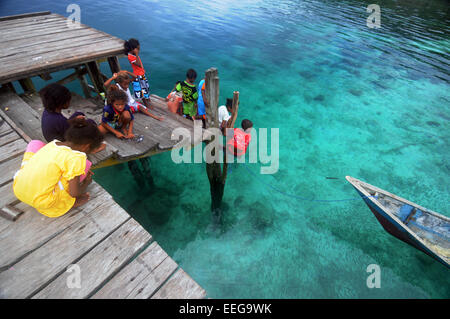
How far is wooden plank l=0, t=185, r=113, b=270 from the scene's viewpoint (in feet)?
8.29

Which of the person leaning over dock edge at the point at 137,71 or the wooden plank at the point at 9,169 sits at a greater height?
the person leaning over dock edge at the point at 137,71

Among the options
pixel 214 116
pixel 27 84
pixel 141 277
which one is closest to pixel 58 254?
pixel 141 277

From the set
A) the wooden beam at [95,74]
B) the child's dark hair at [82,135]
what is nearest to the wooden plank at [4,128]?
the child's dark hair at [82,135]

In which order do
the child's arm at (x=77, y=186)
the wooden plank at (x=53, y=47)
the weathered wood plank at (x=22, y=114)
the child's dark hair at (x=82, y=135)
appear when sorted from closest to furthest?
the child's arm at (x=77, y=186)
the child's dark hair at (x=82, y=135)
the weathered wood plank at (x=22, y=114)
the wooden plank at (x=53, y=47)

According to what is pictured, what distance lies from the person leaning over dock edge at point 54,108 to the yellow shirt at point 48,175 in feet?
2.81

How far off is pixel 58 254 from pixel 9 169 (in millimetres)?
1986

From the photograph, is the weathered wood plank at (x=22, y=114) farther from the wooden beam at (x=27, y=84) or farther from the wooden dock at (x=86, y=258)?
the wooden dock at (x=86, y=258)

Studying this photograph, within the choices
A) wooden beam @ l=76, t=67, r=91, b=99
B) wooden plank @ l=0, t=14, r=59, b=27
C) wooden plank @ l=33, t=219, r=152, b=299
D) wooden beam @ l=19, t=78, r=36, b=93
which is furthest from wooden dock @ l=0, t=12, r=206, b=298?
wooden plank @ l=0, t=14, r=59, b=27

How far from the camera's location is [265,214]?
23.9 ft

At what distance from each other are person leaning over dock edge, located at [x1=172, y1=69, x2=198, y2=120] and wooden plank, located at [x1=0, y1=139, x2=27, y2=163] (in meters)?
3.93

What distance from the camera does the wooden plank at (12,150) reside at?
3584 millimetres

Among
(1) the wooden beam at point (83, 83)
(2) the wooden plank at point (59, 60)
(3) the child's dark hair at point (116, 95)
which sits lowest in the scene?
(1) the wooden beam at point (83, 83)

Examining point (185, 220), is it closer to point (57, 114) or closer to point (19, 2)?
point (57, 114)

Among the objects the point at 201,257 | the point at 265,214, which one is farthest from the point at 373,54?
the point at 201,257
